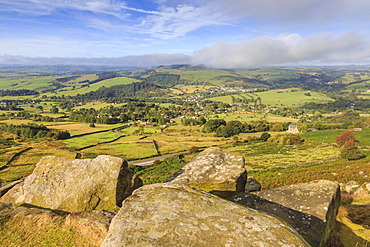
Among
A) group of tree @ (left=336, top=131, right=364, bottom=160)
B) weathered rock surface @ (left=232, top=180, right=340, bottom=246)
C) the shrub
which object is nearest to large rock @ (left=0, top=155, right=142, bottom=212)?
weathered rock surface @ (left=232, top=180, right=340, bottom=246)

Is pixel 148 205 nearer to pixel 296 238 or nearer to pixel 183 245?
pixel 183 245

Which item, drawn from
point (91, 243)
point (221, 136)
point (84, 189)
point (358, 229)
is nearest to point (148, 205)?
point (91, 243)

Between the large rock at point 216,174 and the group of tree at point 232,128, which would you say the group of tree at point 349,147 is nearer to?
the large rock at point 216,174

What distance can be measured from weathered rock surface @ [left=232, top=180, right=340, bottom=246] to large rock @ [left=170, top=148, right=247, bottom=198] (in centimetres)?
175

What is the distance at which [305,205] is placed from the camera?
957 cm

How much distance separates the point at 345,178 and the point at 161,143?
2883 inches

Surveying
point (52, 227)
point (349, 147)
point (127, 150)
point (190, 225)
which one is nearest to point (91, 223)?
point (52, 227)

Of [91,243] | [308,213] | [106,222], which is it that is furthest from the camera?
[308,213]

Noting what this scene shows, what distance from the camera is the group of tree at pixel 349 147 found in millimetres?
44037

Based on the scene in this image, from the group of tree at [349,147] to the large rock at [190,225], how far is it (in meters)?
51.8

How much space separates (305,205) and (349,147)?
53.9 meters

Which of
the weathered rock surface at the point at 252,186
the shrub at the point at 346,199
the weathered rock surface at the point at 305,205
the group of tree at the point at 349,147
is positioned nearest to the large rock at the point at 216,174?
the weathered rock surface at the point at 305,205

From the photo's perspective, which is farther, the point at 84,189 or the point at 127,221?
the point at 84,189

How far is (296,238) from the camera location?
502 centimetres
